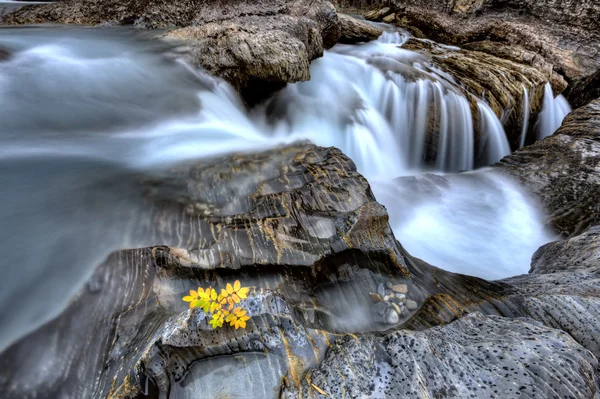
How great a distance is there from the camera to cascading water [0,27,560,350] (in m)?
2.78

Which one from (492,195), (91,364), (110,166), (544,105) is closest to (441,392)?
(91,364)

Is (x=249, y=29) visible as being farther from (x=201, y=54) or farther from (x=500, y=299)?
(x=500, y=299)

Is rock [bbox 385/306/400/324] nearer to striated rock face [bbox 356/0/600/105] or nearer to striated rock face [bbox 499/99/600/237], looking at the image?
striated rock face [bbox 499/99/600/237]

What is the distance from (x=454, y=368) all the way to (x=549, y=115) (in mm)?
8385

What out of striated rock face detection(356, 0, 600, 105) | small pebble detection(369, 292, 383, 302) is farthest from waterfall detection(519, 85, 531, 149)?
small pebble detection(369, 292, 383, 302)

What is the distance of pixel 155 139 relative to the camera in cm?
470

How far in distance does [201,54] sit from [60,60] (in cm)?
230

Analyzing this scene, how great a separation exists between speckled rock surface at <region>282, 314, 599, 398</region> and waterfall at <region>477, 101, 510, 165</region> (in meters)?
5.74

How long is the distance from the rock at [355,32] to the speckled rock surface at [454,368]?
9.38m

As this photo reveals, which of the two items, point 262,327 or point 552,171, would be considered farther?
point 552,171

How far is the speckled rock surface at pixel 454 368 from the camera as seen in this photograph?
1.59 m

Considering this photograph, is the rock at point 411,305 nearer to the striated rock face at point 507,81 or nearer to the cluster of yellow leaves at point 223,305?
the cluster of yellow leaves at point 223,305

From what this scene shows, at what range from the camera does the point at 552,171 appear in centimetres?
539

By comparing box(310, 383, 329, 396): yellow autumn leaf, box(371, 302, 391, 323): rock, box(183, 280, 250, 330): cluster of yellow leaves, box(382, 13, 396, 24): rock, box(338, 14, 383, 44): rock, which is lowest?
box(371, 302, 391, 323): rock
